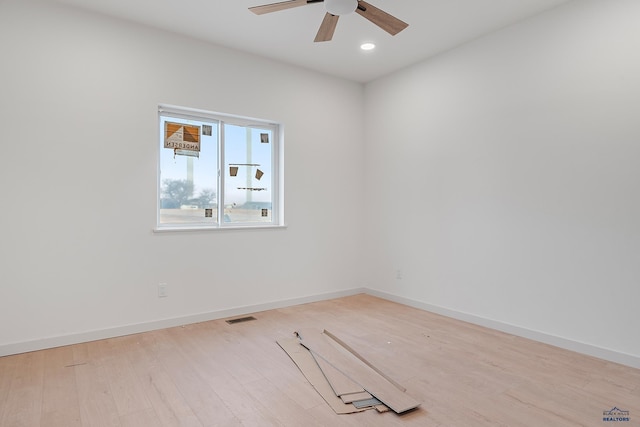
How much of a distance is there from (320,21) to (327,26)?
0.73 metres

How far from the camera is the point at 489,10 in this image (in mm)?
3102

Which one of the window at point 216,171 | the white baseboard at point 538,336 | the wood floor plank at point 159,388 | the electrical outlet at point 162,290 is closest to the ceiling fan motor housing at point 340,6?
the window at point 216,171

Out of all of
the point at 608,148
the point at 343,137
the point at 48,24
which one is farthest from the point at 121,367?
the point at 608,148

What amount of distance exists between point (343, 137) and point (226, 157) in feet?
5.13

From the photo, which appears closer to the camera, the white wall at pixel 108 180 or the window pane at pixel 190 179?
the white wall at pixel 108 180

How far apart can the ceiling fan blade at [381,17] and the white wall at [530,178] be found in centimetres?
138

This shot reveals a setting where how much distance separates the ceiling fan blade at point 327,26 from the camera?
256cm

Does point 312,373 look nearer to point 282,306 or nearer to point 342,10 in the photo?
point 282,306

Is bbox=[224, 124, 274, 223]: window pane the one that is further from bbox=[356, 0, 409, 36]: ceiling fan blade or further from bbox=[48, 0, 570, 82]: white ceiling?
bbox=[356, 0, 409, 36]: ceiling fan blade

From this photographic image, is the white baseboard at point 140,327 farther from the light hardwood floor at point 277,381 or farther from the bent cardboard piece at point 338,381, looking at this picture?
the bent cardboard piece at point 338,381

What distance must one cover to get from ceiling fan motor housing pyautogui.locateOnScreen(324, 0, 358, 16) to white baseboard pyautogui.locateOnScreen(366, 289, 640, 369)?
9.70 ft

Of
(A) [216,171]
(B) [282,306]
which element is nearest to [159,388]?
(B) [282,306]

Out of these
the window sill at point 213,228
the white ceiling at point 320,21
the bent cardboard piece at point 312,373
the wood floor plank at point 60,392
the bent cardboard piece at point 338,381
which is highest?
the white ceiling at point 320,21

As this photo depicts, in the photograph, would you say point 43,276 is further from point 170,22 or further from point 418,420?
point 418,420
